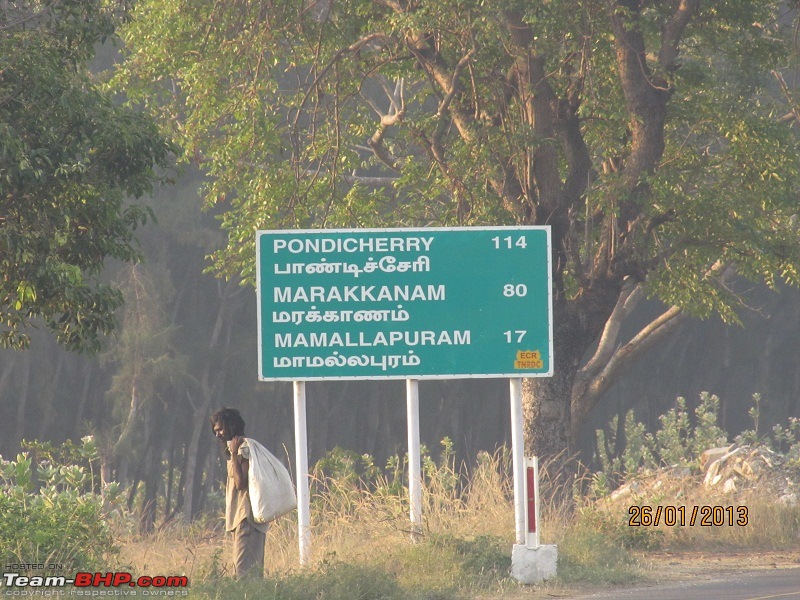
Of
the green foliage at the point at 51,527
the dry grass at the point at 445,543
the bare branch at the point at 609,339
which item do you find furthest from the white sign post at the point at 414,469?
the bare branch at the point at 609,339

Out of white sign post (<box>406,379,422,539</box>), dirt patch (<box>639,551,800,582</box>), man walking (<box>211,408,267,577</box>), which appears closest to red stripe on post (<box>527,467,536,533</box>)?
white sign post (<box>406,379,422,539</box>)

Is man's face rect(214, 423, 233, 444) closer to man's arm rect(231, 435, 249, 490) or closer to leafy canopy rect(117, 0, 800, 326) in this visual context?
man's arm rect(231, 435, 249, 490)

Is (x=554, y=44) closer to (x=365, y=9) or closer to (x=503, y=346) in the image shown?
(x=365, y=9)

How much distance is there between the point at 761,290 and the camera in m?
44.1

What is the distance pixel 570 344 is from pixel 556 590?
22.1ft

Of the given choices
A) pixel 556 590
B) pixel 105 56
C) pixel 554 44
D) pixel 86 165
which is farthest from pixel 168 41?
pixel 105 56

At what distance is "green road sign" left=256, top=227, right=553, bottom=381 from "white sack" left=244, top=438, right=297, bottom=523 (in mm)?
1641

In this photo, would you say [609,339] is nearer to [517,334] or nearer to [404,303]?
[517,334]

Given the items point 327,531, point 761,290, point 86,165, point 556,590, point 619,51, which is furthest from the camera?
point 761,290

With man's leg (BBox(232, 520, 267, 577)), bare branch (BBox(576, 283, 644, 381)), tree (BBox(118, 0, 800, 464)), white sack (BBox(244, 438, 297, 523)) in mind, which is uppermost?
tree (BBox(118, 0, 800, 464))

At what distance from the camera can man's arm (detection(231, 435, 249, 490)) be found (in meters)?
10.3

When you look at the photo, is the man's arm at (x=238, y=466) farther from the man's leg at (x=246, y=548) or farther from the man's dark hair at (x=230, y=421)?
the man's leg at (x=246, y=548)

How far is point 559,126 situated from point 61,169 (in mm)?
9792
